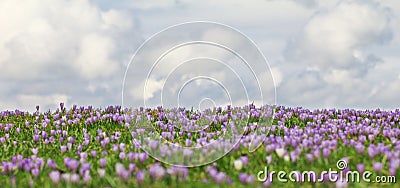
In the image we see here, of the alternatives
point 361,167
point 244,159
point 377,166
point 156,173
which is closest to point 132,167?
point 156,173

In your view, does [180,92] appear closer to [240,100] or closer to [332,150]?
[240,100]

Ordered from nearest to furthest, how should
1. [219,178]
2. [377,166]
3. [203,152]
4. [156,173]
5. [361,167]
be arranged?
[219,178] → [156,173] → [377,166] → [361,167] → [203,152]

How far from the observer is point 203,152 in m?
10.3

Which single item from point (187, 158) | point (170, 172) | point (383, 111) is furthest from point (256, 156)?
point (383, 111)

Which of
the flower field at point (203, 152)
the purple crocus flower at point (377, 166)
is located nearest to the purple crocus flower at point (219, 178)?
the flower field at point (203, 152)

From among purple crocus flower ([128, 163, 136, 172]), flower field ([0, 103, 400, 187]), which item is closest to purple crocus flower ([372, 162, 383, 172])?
flower field ([0, 103, 400, 187])

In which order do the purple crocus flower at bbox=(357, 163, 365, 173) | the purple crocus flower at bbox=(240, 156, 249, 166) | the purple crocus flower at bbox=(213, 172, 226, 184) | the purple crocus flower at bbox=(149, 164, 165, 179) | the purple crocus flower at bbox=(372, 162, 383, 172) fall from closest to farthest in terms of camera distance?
the purple crocus flower at bbox=(213, 172, 226, 184) < the purple crocus flower at bbox=(149, 164, 165, 179) < the purple crocus flower at bbox=(372, 162, 383, 172) < the purple crocus flower at bbox=(357, 163, 365, 173) < the purple crocus flower at bbox=(240, 156, 249, 166)

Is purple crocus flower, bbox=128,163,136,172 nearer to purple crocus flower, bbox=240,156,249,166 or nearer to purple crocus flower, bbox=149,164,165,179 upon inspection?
purple crocus flower, bbox=149,164,165,179

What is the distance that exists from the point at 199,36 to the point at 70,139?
3.51 m

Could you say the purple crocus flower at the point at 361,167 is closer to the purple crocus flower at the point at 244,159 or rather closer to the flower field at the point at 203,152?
the flower field at the point at 203,152

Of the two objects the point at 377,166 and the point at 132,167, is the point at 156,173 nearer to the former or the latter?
the point at 132,167

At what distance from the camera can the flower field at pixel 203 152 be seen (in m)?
8.94

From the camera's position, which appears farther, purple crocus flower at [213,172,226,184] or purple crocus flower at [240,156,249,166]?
purple crocus flower at [240,156,249,166]

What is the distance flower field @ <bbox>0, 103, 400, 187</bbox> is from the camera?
894 cm
